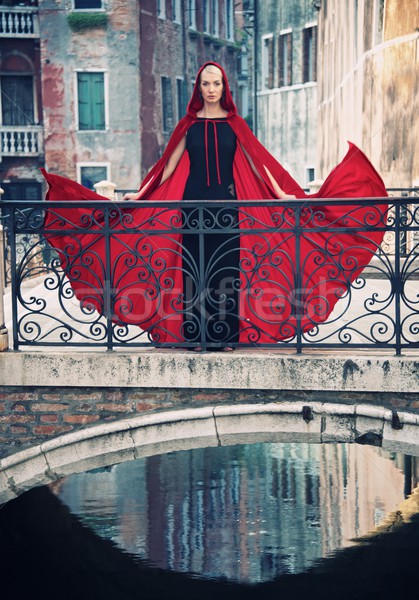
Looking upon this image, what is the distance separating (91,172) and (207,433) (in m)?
24.7

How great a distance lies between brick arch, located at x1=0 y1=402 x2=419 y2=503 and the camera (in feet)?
22.1

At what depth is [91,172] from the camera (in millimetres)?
31031

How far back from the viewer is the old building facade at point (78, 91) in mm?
30172

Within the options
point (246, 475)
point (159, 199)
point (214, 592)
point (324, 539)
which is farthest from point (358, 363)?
point (246, 475)

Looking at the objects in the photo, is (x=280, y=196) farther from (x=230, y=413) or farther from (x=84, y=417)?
(x=84, y=417)

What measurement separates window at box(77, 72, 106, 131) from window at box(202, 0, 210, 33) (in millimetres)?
6478

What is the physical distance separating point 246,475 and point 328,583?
143 inches

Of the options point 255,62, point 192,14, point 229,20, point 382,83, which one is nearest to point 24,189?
point 192,14

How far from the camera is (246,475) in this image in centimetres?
1445

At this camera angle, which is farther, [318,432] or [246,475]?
[246,475]

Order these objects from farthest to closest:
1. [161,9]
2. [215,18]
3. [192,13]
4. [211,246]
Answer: [215,18] < [192,13] < [161,9] < [211,246]

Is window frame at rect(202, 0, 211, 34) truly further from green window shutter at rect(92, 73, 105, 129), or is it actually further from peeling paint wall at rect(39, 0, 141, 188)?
green window shutter at rect(92, 73, 105, 129)

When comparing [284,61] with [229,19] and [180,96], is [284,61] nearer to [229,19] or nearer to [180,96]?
[180,96]

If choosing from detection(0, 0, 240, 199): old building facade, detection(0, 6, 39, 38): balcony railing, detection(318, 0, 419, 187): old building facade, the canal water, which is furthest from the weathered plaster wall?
the canal water
